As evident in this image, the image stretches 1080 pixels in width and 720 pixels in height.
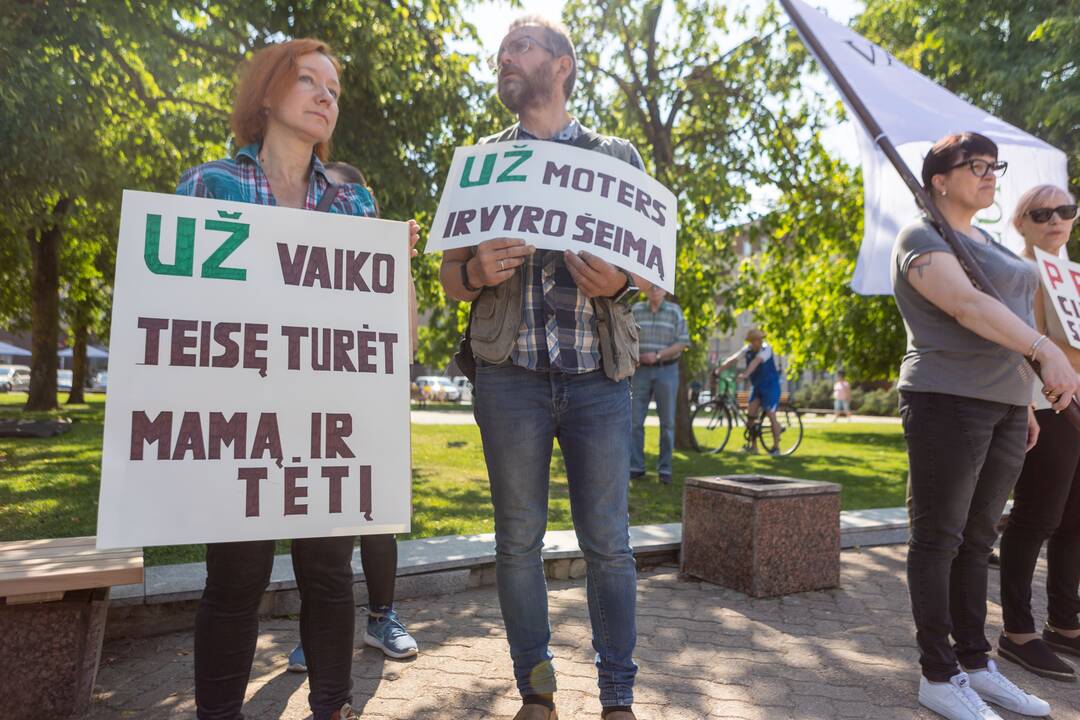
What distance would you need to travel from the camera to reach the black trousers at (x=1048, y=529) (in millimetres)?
3252

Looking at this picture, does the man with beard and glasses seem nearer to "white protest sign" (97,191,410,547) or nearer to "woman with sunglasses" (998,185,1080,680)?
"white protest sign" (97,191,410,547)

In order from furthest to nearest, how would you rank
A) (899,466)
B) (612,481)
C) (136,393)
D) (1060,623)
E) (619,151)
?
1. (899,466)
2. (1060,623)
3. (619,151)
4. (612,481)
5. (136,393)

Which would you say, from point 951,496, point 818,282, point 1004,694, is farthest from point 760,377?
point 951,496

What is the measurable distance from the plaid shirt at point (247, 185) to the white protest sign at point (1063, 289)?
2.59 meters

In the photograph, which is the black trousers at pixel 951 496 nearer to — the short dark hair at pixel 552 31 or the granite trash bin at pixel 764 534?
the granite trash bin at pixel 764 534

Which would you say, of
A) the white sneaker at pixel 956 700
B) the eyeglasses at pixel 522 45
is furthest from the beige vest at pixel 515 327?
the white sneaker at pixel 956 700

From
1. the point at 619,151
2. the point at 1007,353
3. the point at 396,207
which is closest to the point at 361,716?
the point at 619,151

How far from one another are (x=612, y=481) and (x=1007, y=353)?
143 cm

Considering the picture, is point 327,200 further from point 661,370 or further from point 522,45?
point 661,370

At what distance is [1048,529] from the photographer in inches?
130

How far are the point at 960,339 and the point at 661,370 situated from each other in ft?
17.1

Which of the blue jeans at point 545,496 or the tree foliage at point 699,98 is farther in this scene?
the tree foliage at point 699,98

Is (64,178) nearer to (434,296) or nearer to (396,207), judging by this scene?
(396,207)

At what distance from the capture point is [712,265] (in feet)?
45.2
